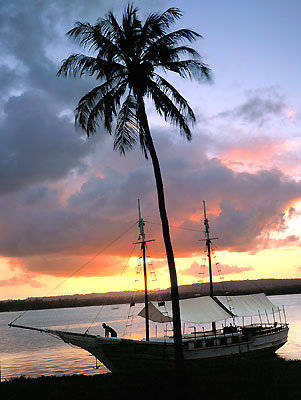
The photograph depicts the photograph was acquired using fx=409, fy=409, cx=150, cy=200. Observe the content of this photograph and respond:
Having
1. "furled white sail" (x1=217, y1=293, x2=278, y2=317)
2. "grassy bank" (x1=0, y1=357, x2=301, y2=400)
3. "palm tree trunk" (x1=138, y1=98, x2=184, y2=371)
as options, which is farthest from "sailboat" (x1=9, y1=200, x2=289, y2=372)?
"palm tree trunk" (x1=138, y1=98, x2=184, y2=371)

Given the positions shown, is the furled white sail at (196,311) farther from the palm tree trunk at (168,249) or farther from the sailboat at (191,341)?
the palm tree trunk at (168,249)

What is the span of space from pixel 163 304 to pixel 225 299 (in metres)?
9.02

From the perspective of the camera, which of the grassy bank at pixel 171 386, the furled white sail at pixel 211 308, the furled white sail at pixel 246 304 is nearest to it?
the grassy bank at pixel 171 386

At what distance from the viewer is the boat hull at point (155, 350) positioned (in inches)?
1150

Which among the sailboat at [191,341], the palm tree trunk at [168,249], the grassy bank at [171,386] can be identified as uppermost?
the palm tree trunk at [168,249]

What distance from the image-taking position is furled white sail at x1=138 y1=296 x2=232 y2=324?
3388 centimetres

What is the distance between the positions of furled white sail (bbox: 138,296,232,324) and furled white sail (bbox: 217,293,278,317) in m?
2.77

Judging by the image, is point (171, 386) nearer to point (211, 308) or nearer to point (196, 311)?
point (196, 311)

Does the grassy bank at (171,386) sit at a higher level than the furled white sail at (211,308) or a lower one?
lower

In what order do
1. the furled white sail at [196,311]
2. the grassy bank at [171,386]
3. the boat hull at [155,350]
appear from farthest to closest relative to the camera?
the furled white sail at [196,311]
the boat hull at [155,350]
the grassy bank at [171,386]

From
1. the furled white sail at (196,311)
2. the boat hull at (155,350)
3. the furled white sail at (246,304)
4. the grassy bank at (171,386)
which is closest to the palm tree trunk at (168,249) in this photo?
the grassy bank at (171,386)

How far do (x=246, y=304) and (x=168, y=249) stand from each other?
23.7m

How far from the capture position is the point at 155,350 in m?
29.2

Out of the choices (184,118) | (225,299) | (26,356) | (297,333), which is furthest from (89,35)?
(297,333)
